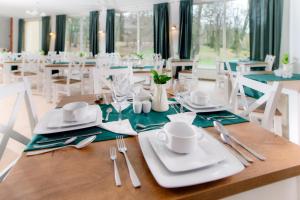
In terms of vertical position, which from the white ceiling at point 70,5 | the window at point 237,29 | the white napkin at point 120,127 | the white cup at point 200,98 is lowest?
the white napkin at point 120,127

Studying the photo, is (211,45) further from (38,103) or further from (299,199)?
(299,199)

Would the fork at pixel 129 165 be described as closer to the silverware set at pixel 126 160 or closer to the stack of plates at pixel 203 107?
the silverware set at pixel 126 160

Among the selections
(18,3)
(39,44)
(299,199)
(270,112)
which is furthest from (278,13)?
(39,44)

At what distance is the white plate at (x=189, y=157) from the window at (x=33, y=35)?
11530mm

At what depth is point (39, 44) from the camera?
10.4 metres

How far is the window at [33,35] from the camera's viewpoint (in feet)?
34.1

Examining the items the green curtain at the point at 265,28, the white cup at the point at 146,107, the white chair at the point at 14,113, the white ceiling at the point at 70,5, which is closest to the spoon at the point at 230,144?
the white cup at the point at 146,107

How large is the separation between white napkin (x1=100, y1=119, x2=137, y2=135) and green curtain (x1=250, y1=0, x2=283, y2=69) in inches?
227

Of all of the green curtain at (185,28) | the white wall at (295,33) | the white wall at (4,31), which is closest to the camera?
the white wall at (295,33)

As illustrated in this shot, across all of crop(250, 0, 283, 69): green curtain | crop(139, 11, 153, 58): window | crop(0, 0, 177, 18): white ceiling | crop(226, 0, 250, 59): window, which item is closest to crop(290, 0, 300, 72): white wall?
crop(250, 0, 283, 69): green curtain

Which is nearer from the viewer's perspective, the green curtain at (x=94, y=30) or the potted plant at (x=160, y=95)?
the potted plant at (x=160, y=95)

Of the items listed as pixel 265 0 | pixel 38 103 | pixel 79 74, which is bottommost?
pixel 38 103

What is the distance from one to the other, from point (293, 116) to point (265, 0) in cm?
533

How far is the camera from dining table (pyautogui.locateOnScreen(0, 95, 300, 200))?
521 millimetres
